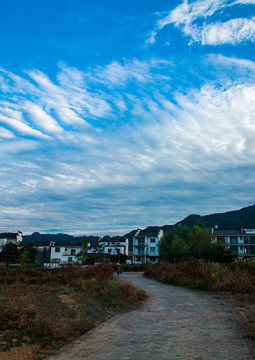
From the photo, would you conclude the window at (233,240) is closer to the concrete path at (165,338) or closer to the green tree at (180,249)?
the green tree at (180,249)

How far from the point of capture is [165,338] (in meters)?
6.50

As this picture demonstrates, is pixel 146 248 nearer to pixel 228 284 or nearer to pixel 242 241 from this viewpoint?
pixel 242 241

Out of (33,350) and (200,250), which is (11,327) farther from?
(200,250)

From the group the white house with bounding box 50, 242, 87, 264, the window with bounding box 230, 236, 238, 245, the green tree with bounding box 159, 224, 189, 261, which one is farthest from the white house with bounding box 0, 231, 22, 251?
the window with bounding box 230, 236, 238, 245

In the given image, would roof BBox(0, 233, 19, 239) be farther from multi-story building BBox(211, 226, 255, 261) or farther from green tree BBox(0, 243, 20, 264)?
multi-story building BBox(211, 226, 255, 261)

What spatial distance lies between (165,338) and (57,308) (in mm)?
4709

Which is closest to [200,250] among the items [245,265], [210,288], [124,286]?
[245,265]

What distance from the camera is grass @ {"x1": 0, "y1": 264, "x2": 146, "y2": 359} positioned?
6.73m

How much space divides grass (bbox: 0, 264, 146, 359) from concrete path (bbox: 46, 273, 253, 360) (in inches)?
22.5

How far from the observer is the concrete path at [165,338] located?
5422mm

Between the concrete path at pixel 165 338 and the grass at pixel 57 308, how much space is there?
57 cm

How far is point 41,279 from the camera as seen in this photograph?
59.6ft

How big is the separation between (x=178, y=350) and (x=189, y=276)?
1257 cm

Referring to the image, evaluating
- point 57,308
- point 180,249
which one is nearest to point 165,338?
point 57,308
